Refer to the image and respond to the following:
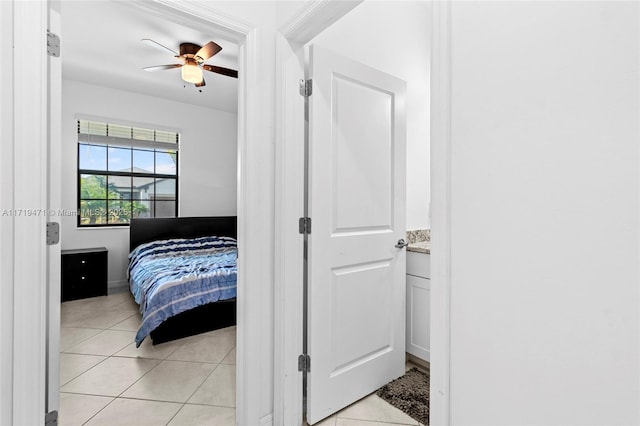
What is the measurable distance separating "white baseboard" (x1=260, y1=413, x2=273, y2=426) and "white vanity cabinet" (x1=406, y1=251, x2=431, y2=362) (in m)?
1.16

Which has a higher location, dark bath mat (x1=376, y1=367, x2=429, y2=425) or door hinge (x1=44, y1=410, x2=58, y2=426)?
door hinge (x1=44, y1=410, x2=58, y2=426)

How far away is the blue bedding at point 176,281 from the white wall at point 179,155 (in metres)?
0.76

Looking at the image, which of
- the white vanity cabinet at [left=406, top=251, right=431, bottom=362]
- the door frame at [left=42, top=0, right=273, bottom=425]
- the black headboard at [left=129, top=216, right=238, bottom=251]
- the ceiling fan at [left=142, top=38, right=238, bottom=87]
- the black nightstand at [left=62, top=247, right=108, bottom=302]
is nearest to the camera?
the door frame at [left=42, top=0, right=273, bottom=425]

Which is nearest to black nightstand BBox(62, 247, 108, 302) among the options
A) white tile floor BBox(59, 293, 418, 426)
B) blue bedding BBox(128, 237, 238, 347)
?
blue bedding BBox(128, 237, 238, 347)

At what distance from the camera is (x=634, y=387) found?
0.64m

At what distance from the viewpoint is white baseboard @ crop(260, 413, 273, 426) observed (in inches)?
66.2

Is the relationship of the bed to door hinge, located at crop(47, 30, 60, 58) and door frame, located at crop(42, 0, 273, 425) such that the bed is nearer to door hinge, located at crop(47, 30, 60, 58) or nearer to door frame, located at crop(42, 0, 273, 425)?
door frame, located at crop(42, 0, 273, 425)

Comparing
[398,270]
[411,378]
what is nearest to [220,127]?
[398,270]

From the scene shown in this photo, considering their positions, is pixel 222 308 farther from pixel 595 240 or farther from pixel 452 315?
pixel 595 240

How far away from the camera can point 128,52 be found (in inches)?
133

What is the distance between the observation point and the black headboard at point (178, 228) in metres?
4.55

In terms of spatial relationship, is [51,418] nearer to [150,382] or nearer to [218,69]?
[150,382]

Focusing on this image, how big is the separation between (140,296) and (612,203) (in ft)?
11.4

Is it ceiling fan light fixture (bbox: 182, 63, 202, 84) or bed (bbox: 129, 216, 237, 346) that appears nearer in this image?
bed (bbox: 129, 216, 237, 346)
